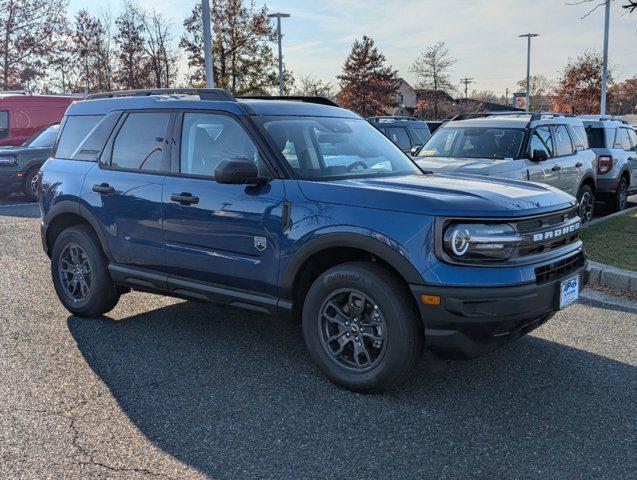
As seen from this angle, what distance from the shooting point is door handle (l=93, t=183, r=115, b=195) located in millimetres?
5023

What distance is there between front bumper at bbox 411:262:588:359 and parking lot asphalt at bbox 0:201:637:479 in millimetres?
443

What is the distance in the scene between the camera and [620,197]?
38.4 ft

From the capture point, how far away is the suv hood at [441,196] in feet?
11.6

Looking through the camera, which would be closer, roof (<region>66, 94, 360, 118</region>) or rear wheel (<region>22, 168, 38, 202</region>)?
roof (<region>66, 94, 360, 118</region>)

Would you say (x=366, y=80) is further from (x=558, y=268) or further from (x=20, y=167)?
(x=558, y=268)

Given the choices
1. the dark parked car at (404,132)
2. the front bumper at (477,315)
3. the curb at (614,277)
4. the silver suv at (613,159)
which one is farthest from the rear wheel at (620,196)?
the front bumper at (477,315)

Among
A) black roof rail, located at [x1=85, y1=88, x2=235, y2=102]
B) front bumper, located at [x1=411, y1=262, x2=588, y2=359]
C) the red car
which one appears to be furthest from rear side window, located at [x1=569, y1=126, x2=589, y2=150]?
the red car

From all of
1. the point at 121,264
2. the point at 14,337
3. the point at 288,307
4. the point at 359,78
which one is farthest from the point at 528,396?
the point at 359,78

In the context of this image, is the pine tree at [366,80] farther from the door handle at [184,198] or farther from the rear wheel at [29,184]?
the door handle at [184,198]

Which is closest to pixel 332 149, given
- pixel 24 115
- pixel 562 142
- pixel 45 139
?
pixel 562 142

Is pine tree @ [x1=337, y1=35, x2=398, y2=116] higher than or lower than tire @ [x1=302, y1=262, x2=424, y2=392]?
higher

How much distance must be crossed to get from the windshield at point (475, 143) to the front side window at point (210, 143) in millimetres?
5310

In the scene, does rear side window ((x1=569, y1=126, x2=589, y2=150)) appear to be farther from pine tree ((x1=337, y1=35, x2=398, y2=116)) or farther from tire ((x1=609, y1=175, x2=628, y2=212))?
pine tree ((x1=337, y1=35, x2=398, y2=116))

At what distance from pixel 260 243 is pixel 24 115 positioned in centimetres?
1541
